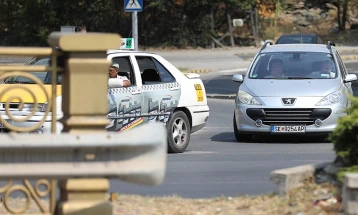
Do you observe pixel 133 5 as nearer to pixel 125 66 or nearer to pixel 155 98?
pixel 125 66

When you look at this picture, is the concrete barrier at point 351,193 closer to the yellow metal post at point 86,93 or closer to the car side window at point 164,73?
the yellow metal post at point 86,93

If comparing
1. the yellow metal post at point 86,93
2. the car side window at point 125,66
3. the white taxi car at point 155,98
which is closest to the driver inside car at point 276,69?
the white taxi car at point 155,98

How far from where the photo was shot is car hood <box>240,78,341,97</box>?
48.0 feet

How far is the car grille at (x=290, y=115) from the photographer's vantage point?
14406mm

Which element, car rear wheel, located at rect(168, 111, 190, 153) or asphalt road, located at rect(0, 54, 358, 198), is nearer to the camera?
asphalt road, located at rect(0, 54, 358, 198)

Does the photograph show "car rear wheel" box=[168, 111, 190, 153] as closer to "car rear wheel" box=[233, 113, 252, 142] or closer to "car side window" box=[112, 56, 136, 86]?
"car side window" box=[112, 56, 136, 86]

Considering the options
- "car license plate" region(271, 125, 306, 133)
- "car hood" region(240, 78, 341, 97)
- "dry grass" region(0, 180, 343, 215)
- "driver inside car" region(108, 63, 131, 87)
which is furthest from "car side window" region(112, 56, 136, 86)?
"dry grass" region(0, 180, 343, 215)

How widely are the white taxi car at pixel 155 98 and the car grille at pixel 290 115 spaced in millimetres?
971

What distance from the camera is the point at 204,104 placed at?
562 inches

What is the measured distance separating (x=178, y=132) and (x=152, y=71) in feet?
3.29

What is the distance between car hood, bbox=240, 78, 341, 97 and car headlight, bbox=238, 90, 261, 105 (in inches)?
2.8

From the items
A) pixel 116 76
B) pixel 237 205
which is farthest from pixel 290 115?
pixel 237 205

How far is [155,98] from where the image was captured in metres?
13.2

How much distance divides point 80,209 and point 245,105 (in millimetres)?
→ 8971
